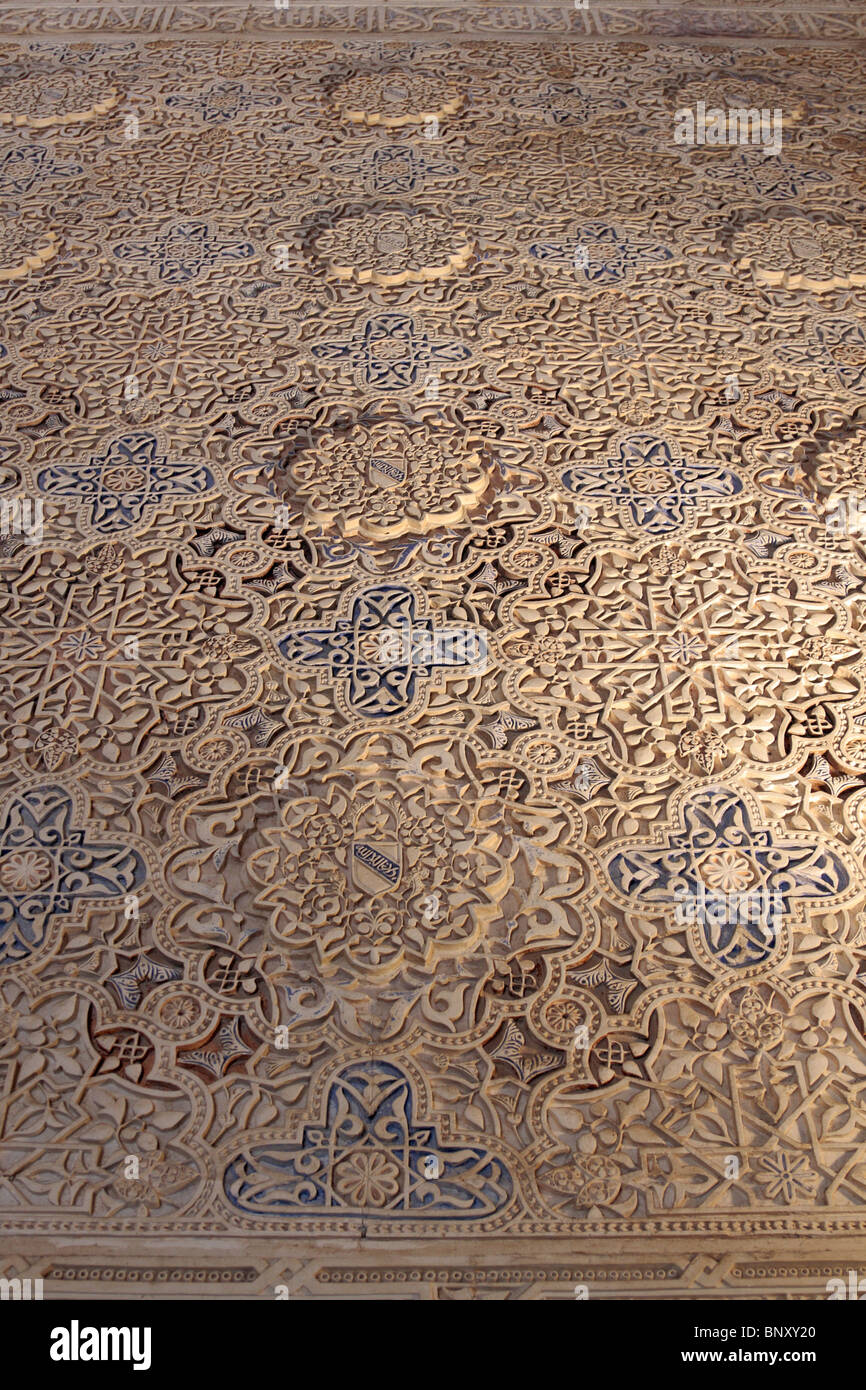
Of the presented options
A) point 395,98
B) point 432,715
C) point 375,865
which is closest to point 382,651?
point 432,715

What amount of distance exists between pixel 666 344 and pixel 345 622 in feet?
3.76

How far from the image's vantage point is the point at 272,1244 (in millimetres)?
1581

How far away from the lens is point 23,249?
3.12 m

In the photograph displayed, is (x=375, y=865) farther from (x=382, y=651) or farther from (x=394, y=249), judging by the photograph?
(x=394, y=249)

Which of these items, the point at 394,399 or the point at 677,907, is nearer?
the point at 677,907

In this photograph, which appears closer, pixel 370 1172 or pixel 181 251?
pixel 370 1172

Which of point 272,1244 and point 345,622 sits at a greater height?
point 345,622

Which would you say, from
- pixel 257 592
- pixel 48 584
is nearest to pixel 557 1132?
pixel 257 592

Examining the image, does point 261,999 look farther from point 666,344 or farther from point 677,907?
point 666,344

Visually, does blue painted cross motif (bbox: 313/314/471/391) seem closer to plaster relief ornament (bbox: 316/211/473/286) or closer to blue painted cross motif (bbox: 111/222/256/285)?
plaster relief ornament (bbox: 316/211/473/286)

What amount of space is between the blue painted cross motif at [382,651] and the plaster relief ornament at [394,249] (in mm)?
1118

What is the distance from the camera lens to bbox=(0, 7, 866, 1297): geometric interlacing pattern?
1646 millimetres

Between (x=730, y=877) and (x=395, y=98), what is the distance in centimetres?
280

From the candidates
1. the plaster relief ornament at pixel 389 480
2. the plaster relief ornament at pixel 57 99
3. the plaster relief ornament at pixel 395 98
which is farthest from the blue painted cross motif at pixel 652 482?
the plaster relief ornament at pixel 57 99
